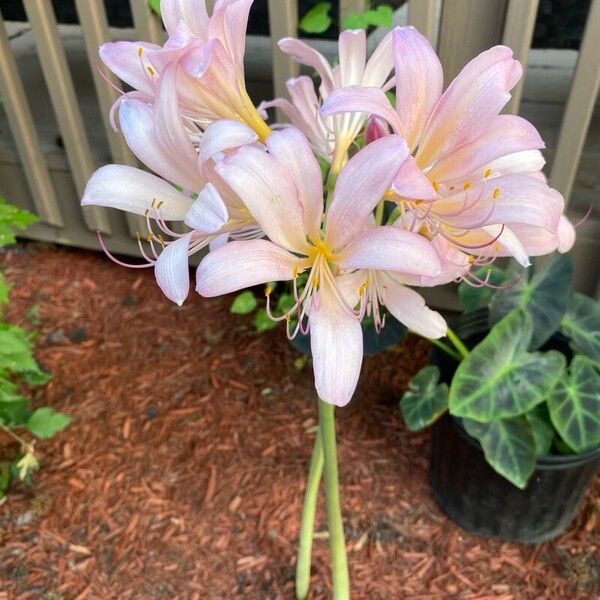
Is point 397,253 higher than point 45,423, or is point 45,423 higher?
Answer: point 397,253

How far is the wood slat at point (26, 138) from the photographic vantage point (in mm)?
2721

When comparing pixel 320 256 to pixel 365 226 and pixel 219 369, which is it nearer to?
pixel 365 226

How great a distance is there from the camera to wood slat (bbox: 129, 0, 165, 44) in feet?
7.50

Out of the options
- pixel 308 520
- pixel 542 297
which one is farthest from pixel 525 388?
pixel 308 520

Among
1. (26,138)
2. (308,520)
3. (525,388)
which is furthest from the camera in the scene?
(26,138)

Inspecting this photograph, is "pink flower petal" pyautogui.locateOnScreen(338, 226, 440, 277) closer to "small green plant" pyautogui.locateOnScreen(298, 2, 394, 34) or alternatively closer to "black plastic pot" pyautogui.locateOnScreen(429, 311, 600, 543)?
"black plastic pot" pyautogui.locateOnScreen(429, 311, 600, 543)

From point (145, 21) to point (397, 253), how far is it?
1.96 metres

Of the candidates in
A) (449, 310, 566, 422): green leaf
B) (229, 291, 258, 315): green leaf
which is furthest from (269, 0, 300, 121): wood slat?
(449, 310, 566, 422): green leaf

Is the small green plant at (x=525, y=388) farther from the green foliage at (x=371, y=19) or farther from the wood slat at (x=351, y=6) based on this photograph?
the wood slat at (x=351, y=6)

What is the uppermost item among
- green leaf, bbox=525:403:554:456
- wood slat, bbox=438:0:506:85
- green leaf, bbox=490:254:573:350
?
wood slat, bbox=438:0:506:85

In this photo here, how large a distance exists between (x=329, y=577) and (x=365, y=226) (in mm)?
→ 1361

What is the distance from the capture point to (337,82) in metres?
1.02

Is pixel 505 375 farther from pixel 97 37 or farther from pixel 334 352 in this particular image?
pixel 97 37

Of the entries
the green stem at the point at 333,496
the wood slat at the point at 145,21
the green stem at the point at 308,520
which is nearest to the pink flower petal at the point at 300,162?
the green stem at the point at 333,496
